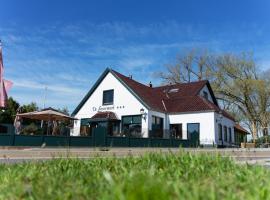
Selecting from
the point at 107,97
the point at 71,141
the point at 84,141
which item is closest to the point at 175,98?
the point at 107,97

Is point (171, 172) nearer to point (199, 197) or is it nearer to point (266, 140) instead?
point (199, 197)

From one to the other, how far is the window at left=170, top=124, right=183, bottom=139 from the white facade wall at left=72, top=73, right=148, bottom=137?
119 inches

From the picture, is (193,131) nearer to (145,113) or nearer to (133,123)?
(145,113)

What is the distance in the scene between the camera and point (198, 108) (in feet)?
100

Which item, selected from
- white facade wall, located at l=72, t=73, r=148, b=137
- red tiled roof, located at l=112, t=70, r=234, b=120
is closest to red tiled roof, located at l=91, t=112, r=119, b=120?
white facade wall, located at l=72, t=73, r=148, b=137

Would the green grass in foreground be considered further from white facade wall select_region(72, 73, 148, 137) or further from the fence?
white facade wall select_region(72, 73, 148, 137)

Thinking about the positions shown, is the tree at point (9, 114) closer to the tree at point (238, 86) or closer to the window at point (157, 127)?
the window at point (157, 127)

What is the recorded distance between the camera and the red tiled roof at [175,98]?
30.5 metres

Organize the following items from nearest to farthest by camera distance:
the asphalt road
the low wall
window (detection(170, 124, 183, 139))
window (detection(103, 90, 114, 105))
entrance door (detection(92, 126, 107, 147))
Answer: the asphalt road < the low wall < entrance door (detection(92, 126, 107, 147)) < window (detection(170, 124, 183, 139)) < window (detection(103, 90, 114, 105))

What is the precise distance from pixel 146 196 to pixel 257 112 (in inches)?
1949

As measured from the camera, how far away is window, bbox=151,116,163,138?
2843 centimetres

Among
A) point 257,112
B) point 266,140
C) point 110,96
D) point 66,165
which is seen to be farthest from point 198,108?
point 66,165

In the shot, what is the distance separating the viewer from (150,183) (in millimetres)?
2633

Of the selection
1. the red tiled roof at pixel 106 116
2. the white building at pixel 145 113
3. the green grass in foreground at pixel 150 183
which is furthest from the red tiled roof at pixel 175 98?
the green grass in foreground at pixel 150 183
